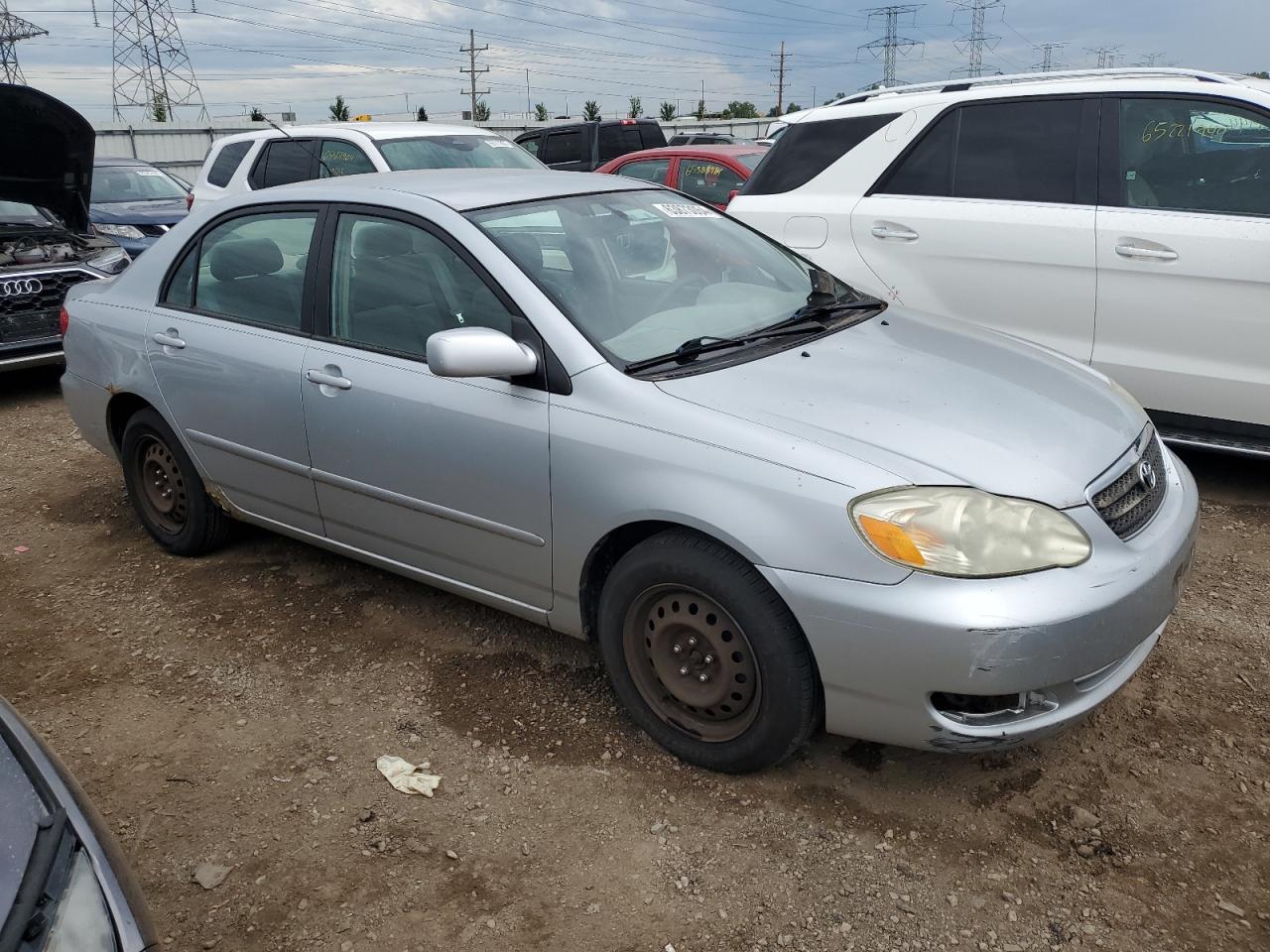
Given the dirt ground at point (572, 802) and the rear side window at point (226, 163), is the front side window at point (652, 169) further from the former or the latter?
the dirt ground at point (572, 802)

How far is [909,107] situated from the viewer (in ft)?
17.7

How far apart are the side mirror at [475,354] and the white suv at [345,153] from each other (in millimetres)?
5849

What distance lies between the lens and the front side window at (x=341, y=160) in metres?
8.45

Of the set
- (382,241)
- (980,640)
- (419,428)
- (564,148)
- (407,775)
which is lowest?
(407,775)

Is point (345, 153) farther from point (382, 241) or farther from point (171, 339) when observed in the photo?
point (382, 241)

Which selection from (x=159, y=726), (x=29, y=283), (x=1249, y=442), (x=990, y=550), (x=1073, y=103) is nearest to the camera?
(x=990, y=550)

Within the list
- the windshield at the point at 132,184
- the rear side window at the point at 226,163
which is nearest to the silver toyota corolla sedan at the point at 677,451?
the rear side window at the point at 226,163

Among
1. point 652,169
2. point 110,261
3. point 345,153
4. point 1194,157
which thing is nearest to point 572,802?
point 1194,157

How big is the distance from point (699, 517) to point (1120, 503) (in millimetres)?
1117

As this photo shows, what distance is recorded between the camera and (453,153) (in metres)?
8.84

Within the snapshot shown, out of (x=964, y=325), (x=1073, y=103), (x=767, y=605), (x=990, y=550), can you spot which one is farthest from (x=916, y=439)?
(x=1073, y=103)

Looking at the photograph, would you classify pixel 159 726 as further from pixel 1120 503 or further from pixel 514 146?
pixel 514 146

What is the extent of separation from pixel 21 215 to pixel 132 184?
13.1ft

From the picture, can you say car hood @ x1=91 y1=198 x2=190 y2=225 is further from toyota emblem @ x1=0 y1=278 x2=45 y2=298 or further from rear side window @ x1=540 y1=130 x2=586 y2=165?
rear side window @ x1=540 y1=130 x2=586 y2=165
